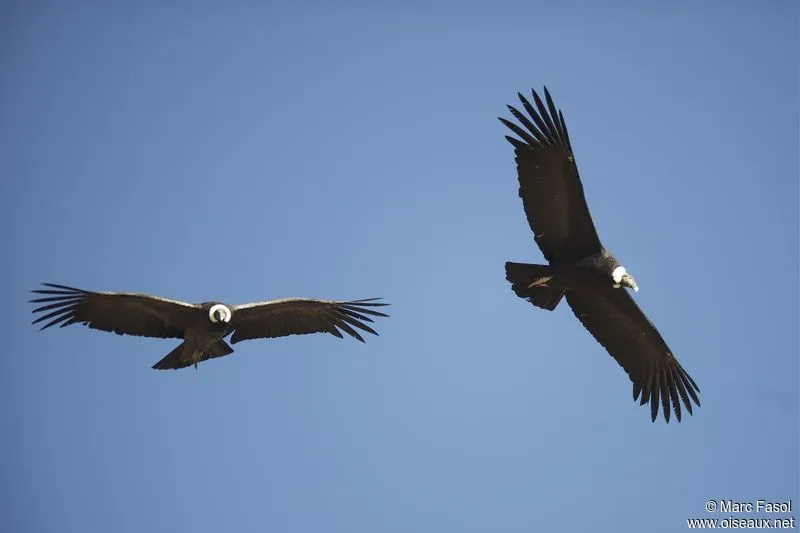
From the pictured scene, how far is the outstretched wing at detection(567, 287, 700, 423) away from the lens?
23641 mm

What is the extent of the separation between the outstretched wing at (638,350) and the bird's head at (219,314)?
21.6 feet

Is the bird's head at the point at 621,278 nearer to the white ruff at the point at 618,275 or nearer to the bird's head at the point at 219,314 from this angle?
the white ruff at the point at 618,275

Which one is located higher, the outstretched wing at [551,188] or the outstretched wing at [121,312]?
the outstretched wing at [551,188]

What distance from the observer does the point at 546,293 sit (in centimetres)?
2297

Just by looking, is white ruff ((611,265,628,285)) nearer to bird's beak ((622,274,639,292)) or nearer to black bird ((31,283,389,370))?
bird's beak ((622,274,639,292))

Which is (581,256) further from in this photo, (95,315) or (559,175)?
(95,315)

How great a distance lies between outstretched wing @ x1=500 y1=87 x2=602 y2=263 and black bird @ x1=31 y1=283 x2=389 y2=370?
140 inches

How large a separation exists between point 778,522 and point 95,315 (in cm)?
1414

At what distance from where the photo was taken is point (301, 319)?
24.1 metres

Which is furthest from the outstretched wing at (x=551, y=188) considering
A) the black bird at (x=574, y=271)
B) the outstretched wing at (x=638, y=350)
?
the outstretched wing at (x=638, y=350)

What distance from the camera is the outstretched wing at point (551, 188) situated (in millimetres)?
21641

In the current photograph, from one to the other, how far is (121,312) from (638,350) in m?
10.0

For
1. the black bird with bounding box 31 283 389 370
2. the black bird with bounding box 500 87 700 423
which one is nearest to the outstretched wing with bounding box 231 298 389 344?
the black bird with bounding box 31 283 389 370

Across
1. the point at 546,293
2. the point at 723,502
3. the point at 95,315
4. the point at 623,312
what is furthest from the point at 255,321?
the point at 723,502
